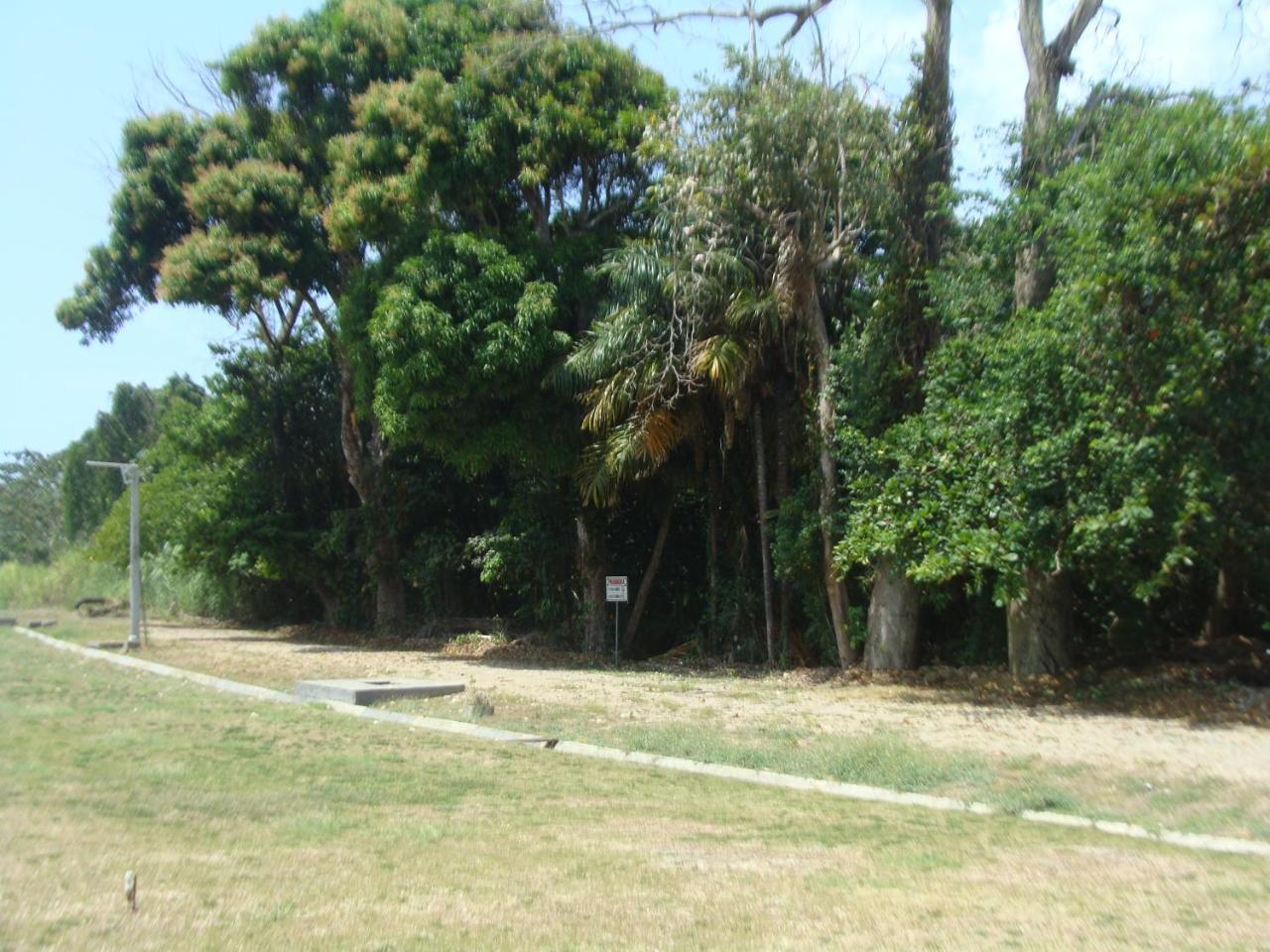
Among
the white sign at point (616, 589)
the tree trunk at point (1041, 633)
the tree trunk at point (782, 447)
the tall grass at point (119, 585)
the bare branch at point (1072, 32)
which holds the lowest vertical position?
the tree trunk at point (1041, 633)

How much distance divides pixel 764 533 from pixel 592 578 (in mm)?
4859

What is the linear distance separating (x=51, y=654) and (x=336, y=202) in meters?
10.9

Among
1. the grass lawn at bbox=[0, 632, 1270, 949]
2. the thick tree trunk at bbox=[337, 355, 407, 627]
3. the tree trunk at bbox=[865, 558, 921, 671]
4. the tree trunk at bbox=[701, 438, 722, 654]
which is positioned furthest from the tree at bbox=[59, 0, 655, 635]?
the grass lawn at bbox=[0, 632, 1270, 949]

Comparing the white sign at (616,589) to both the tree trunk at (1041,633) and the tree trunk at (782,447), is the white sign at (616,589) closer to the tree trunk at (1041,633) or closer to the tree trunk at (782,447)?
the tree trunk at (782,447)

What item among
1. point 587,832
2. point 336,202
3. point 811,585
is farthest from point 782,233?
point 587,832

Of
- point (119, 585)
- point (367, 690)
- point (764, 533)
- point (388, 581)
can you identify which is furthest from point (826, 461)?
point (119, 585)

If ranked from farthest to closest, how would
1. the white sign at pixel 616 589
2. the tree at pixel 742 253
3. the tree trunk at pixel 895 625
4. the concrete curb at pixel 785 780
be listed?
the white sign at pixel 616 589 → the tree trunk at pixel 895 625 → the tree at pixel 742 253 → the concrete curb at pixel 785 780

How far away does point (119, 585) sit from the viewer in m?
46.7

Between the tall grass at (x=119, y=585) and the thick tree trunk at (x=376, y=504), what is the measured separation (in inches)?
256

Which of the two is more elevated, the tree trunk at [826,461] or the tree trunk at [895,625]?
the tree trunk at [826,461]

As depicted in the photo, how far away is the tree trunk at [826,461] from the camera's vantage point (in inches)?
805

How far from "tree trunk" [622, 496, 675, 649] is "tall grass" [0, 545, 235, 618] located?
49.0 feet

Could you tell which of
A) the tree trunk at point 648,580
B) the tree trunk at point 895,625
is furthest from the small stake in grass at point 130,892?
the tree trunk at point 648,580

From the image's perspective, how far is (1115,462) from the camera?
48.9 feet
